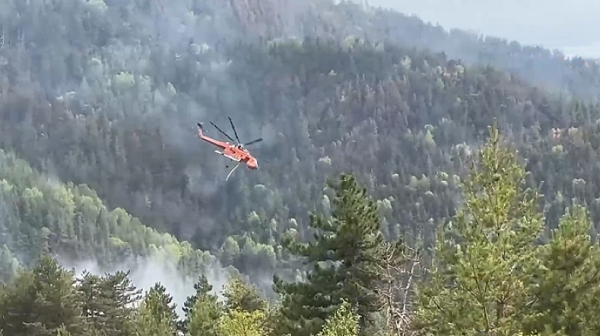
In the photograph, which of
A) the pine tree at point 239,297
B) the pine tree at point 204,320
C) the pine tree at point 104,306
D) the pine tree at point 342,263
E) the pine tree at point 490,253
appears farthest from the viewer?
the pine tree at point 104,306

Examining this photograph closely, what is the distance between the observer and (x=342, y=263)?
952 inches

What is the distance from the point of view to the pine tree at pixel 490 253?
1645 centimetres

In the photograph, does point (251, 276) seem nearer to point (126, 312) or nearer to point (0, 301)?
point (126, 312)

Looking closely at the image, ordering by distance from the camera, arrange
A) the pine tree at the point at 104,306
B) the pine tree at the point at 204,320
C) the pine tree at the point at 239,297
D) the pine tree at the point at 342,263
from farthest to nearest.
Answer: the pine tree at the point at 104,306 → the pine tree at the point at 239,297 → the pine tree at the point at 204,320 → the pine tree at the point at 342,263

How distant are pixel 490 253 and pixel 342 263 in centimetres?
839

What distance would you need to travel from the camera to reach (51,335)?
35.9m

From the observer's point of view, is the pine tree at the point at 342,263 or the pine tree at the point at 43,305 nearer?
the pine tree at the point at 342,263

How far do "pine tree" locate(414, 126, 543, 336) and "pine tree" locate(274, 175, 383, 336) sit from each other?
398cm

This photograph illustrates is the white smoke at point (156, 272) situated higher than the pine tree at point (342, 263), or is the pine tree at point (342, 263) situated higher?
the white smoke at point (156, 272)

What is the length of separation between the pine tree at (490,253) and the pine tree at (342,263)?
13.0ft

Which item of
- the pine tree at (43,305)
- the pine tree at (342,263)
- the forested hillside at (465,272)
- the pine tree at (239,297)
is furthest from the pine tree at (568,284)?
the pine tree at (43,305)

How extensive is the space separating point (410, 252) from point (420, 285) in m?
1.43

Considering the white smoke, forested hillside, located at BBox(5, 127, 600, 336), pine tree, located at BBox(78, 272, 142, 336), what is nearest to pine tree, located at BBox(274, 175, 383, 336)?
forested hillside, located at BBox(5, 127, 600, 336)

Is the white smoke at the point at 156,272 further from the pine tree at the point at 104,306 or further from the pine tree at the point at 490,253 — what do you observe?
the pine tree at the point at 490,253
